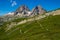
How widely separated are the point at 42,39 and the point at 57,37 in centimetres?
1659

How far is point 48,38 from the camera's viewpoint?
192000 millimetres

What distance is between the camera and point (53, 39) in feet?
604

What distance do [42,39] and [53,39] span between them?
14.9 metres

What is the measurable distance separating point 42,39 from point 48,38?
684 centimetres

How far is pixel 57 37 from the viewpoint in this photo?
188250 mm

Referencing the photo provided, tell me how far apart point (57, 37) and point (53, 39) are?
6.43 m

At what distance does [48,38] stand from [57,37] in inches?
384

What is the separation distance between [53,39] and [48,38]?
29.4ft
